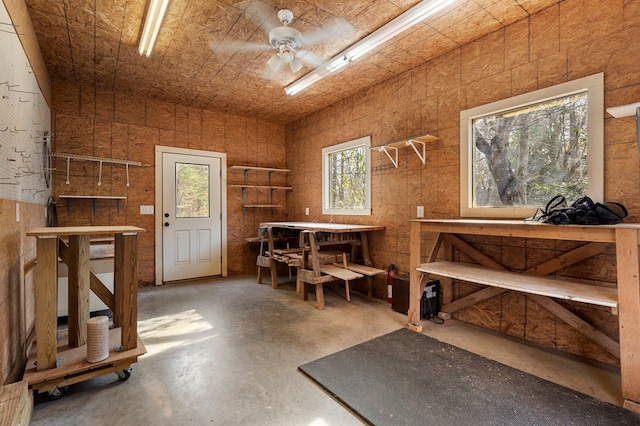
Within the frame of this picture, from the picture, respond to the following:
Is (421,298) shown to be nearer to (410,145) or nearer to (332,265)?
(332,265)

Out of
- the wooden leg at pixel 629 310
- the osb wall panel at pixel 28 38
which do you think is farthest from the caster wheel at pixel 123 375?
the wooden leg at pixel 629 310

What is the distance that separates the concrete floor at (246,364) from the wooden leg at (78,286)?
1.33 feet

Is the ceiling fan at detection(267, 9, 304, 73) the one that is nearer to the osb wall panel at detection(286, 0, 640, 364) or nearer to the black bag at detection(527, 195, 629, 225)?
the osb wall panel at detection(286, 0, 640, 364)

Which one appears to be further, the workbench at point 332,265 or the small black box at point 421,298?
the workbench at point 332,265

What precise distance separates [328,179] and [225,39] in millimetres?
2692

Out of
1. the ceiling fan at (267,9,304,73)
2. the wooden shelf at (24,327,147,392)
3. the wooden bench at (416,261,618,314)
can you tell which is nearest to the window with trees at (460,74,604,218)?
the wooden bench at (416,261,618,314)

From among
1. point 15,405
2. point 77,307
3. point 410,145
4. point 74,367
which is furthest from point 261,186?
point 15,405

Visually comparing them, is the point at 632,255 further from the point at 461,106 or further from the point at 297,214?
the point at 297,214

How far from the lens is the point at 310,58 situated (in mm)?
3516

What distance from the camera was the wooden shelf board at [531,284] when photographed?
1995mm

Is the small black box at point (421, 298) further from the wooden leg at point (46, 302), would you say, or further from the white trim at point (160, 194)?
the white trim at point (160, 194)

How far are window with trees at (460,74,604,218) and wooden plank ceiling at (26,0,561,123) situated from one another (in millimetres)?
813

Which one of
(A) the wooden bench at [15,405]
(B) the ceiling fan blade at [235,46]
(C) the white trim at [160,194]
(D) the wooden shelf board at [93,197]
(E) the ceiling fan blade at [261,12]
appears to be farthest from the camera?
(C) the white trim at [160,194]

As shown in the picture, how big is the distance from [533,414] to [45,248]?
3.17 m
